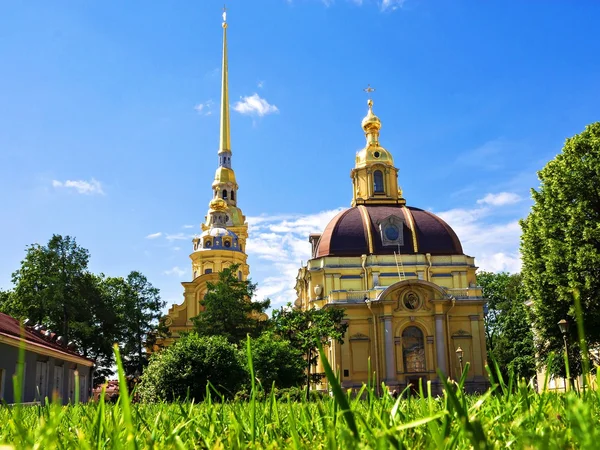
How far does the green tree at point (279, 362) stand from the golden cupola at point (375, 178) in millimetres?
27871

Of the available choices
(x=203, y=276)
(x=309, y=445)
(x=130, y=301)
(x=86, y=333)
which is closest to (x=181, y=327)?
(x=203, y=276)

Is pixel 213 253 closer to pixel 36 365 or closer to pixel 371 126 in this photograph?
pixel 371 126

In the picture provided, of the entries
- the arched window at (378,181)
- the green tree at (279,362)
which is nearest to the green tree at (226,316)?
the green tree at (279,362)

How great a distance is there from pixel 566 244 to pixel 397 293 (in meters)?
26.9

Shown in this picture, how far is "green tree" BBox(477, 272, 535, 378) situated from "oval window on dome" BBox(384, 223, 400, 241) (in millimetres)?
10122

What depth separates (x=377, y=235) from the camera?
55.5 metres

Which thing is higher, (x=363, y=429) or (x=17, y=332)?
(x=17, y=332)

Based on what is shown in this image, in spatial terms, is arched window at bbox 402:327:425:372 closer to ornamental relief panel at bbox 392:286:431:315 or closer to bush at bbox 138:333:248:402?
ornamental relief panel at bbox 392:286:431:315

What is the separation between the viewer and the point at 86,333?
1656 inches

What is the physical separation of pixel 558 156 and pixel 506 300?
34836mm

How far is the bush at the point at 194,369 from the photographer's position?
25.6 meters

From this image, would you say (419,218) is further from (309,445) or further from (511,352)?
(309,445)

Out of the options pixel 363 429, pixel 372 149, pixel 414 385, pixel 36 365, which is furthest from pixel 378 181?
pixel 363 429

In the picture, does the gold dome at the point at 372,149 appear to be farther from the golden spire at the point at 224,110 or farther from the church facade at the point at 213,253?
the golden spire at the point at 224,110
